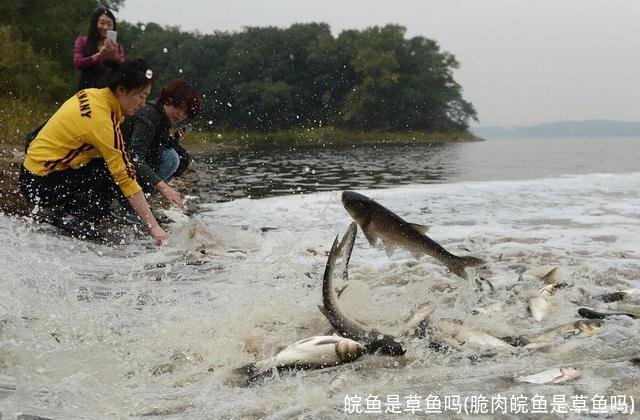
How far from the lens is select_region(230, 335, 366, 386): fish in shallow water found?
3.54m

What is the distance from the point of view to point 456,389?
11.0ft

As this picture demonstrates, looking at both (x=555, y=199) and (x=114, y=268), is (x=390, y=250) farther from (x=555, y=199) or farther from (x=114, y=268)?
(x=555, y=199)

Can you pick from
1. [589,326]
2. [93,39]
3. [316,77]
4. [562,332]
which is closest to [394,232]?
[562,332]

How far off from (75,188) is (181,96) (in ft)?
5.15

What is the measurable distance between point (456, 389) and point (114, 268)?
4.15 metres

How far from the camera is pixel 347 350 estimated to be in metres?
3.66

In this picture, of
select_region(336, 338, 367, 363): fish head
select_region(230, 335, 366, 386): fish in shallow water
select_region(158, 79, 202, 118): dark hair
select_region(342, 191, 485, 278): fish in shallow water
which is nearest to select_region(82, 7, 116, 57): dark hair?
select_region(158, 79, 202, 118): dark hair

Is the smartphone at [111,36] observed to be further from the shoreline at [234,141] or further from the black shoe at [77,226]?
the shoreline at [234,141]

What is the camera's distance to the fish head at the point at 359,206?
4.81 meters

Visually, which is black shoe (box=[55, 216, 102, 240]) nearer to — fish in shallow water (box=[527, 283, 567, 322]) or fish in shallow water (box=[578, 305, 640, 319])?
fish in shallow water (box=[527, 283, 567, 322])

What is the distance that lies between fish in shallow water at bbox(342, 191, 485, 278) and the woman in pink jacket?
14.5 feet

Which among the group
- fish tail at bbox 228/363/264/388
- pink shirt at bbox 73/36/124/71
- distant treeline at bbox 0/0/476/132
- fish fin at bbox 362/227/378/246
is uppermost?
distant treeline at bbox 0/0/476/132

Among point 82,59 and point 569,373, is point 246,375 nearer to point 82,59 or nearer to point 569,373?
point 569,373

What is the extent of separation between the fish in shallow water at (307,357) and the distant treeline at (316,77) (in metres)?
79.7
